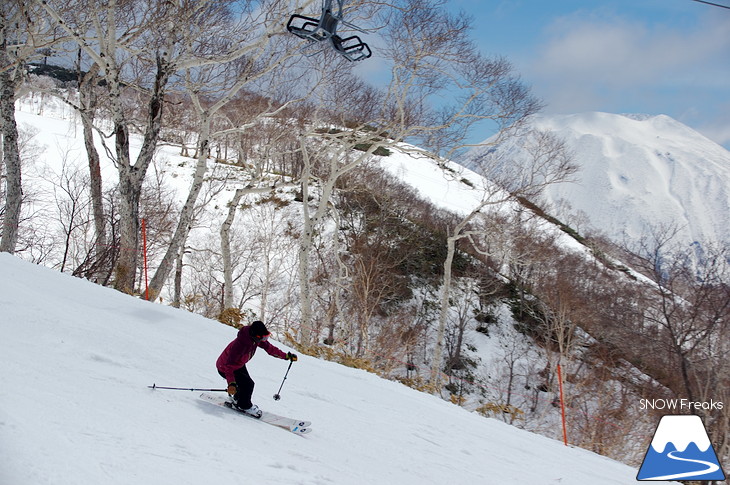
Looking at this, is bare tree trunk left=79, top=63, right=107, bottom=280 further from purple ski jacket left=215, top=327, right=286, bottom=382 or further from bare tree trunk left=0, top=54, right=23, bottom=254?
purple ski jacket left=215, top=327, right=286, bottom=382

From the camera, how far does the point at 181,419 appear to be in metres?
4.15

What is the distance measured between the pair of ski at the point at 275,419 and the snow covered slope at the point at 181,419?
96 mm

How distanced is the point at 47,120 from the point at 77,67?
43807mm

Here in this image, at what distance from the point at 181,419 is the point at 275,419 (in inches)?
44.8

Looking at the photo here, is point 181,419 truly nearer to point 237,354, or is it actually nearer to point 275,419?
point 237,354

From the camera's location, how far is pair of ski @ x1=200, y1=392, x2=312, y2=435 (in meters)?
4.87

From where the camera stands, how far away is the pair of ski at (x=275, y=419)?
16.0 feet

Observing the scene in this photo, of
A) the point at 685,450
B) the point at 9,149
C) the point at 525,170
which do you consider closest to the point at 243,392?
the point at 685,450

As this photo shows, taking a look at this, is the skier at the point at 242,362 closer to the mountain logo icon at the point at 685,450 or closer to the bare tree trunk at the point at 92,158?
the mountain logo icon at the point at 685,450

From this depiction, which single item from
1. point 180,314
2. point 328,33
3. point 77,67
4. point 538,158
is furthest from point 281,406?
point 538,158

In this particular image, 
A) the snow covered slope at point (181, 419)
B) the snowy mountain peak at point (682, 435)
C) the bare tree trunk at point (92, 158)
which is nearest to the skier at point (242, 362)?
the snow covered slope at point (181, 419)

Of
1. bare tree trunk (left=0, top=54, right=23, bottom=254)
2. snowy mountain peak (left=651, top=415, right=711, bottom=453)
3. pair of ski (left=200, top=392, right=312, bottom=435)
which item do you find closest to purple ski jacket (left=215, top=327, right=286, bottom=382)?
pair of ski (left=200, top=392, right=312, bottom=435)

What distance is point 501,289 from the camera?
3184cm

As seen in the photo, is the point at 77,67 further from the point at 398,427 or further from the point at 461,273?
the point at 461,273
